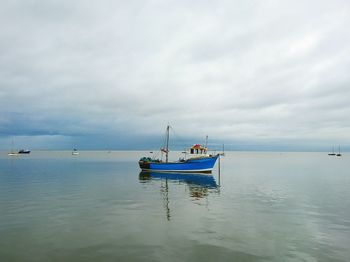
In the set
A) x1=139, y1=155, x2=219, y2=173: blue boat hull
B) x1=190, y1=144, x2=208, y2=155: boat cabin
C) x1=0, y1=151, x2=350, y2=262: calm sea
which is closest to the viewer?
x1=0, y1=151, x2=350, y2=262: calm sea

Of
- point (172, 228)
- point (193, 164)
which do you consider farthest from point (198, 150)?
point (172, 228)

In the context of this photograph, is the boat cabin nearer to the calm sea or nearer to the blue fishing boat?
the blue fishing boat

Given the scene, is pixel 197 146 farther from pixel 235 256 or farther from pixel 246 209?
pixel 235 256

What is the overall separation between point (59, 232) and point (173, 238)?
25.8ft

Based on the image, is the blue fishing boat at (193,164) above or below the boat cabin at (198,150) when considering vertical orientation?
below

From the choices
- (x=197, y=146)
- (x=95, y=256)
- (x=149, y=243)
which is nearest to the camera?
(x=95, y=256)

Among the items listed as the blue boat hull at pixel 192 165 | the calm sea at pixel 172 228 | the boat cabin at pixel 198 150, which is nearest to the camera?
the calm sea at pixel 172 228

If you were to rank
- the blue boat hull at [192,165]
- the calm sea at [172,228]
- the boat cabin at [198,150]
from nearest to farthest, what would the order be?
the calm sea at [172,228], the blue boat hull at [192,165], the boat cabin at [198,150]

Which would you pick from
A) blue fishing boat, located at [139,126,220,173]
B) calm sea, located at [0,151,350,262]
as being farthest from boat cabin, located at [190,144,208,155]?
calm sea, located at [0,151,350,262]

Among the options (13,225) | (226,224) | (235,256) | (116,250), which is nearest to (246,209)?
(226,224)

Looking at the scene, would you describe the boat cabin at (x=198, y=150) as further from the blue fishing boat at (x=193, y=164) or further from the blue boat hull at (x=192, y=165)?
the blue boat hull at (x=192, y=165)

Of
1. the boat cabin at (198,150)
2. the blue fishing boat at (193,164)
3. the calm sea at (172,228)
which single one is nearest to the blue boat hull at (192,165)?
the blue fishing boat at (193,164)

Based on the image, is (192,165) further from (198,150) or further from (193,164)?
(198,150)

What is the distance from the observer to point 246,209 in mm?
27750
